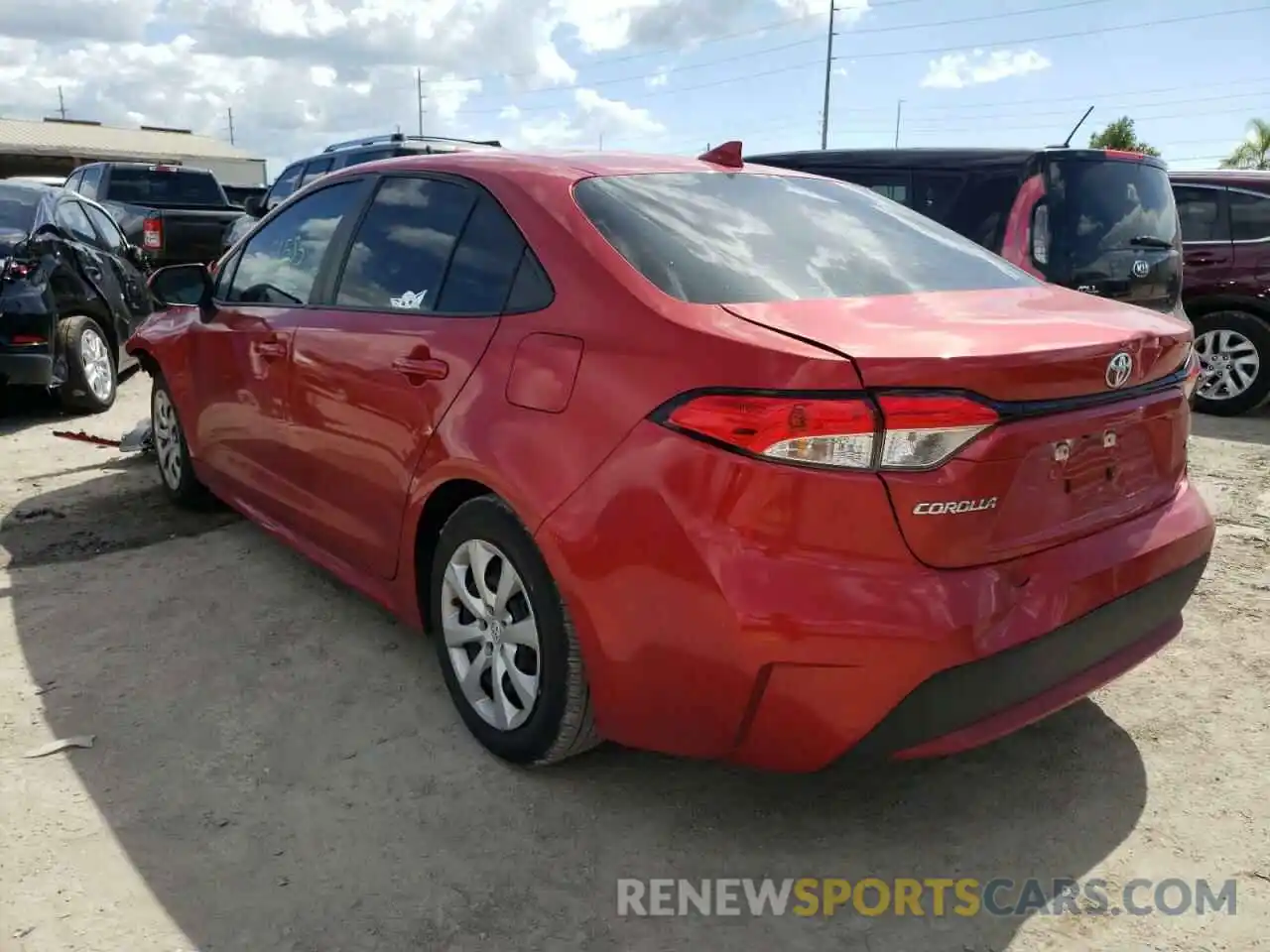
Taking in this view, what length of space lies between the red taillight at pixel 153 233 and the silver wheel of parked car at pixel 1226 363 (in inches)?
431

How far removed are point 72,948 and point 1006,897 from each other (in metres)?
2.03

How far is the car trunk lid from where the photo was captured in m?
2.02

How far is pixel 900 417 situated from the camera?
1.99m

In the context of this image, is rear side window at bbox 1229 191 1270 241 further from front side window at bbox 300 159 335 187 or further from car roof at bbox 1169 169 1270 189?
front side window at bbox 300 159 335 187

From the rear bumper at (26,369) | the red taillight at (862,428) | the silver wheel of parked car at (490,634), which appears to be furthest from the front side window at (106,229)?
the red taillight at (862,428)

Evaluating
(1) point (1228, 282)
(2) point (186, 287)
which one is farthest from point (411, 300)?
(1) point (1228, 282)

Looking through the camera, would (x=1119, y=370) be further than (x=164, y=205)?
No

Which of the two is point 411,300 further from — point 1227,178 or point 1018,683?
point 1227,178

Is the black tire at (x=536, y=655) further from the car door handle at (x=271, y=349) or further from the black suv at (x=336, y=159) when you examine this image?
the black suv at (x=336, y=159)

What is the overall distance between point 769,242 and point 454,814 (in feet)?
5.59

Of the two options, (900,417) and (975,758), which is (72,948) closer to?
(900,417)

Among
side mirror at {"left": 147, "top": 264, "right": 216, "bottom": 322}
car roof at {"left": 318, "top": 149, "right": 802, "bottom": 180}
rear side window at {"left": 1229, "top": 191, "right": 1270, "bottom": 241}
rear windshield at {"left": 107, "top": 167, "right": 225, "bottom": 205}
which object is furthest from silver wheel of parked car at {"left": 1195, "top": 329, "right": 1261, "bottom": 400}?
rear windshield at {"left": 107, "top": 167, "right": 225, "bottom": 205}

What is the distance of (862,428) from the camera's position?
1.99 metres

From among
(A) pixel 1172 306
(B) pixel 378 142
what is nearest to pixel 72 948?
(A) pixel 1172 306
